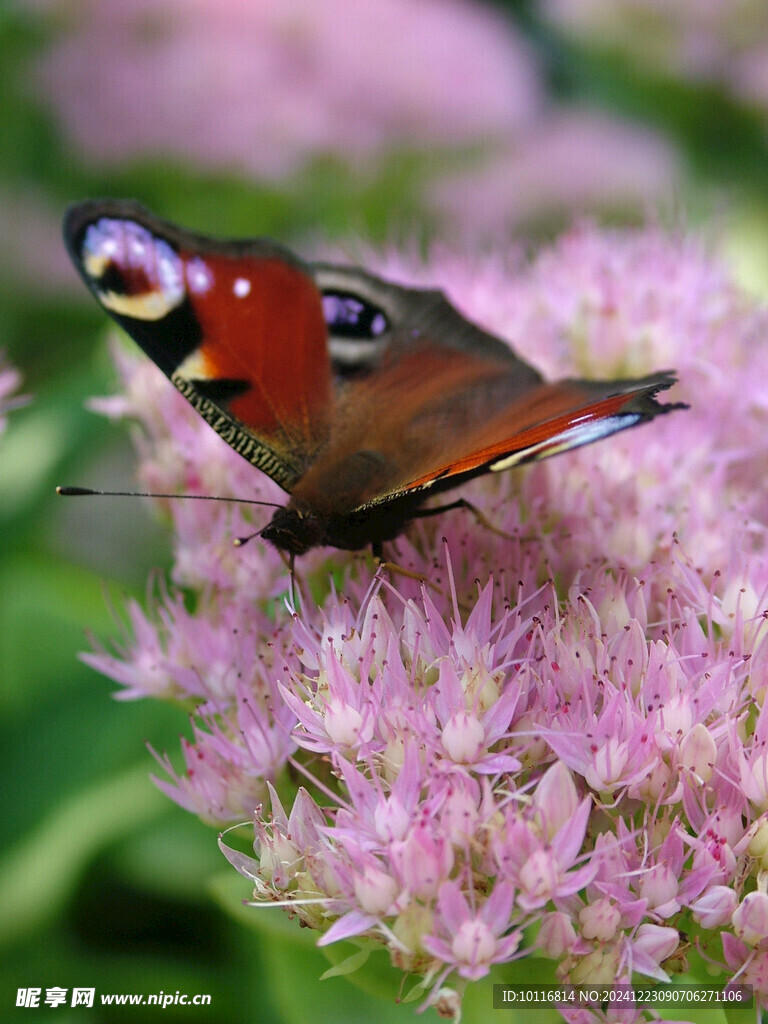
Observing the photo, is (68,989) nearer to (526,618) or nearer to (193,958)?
(193,958)

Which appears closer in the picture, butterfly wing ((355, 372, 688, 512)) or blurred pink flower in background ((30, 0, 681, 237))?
butterfly wing ((355, 372, 688, 512))

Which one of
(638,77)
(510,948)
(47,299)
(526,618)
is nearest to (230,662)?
(526,618)

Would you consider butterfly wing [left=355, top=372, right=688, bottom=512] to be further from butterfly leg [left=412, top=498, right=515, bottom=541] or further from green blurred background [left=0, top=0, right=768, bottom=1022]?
green blurred background [left=0, top=0, right=768, bottom=1022]

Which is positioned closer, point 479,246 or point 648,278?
point 648,278

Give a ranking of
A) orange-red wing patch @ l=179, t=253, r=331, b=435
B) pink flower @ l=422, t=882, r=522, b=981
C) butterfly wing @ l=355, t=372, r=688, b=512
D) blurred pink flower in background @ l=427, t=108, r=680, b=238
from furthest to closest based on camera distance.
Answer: blurred pink flower in background @ l=427, t=108, r=680, b=238, orange-red wing patch @ l=179, t=253, r=331, b=435, butterfly wing @ l=355, t=372, r=688, b=512, pink flower @ l=422, t=882, r=522, b=981

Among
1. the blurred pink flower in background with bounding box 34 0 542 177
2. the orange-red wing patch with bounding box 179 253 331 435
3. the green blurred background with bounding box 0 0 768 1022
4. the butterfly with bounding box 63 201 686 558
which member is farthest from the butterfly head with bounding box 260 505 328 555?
the blurred pink flower in background with bounding box 34 0 542 177

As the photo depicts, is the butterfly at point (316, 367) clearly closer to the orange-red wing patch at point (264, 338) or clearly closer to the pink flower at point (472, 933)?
the orange-red wing patch at point (264, 338)

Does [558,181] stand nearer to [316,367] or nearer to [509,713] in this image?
[316,367]

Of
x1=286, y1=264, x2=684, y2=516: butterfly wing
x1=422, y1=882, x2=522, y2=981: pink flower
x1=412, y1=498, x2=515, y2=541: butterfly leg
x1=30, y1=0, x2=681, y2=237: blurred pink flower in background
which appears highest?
x1=30, y1=0, x2=681, y2=237: blurred pink flower in background
